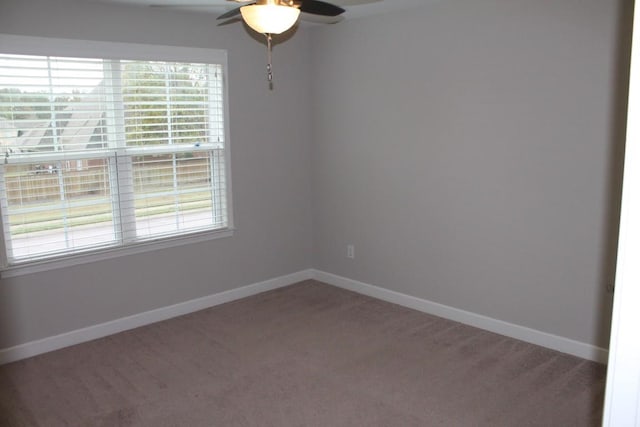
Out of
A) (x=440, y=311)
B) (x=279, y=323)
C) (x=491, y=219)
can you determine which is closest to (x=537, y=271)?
(x=491, y=219)

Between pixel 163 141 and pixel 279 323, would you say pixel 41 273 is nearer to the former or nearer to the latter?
pixel 163 141


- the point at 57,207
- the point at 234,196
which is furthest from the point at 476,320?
the point at 57,207

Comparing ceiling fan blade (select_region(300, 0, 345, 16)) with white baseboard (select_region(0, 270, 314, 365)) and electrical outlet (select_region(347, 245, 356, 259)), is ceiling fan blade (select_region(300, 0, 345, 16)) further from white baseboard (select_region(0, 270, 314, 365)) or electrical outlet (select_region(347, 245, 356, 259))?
white baseboard (select_region(0, 270, 314, 365))

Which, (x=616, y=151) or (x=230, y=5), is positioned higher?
(x=230, y=5)

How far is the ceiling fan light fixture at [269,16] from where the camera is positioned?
2158 millimetres

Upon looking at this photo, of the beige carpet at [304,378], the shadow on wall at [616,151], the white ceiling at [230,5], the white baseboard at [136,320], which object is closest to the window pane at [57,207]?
the white baseboard at [136,320]

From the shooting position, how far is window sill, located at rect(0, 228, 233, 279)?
341 cm

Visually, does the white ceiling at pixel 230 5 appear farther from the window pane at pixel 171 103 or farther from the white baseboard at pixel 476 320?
the white baseboard at pixel 476 320

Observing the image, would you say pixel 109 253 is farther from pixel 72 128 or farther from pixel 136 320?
pixel 72 128

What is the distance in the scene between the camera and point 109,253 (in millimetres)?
3783

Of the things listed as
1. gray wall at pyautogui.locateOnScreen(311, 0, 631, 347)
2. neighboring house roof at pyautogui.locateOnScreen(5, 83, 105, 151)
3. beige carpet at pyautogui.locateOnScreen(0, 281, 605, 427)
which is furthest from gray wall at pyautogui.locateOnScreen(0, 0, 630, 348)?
neighboring house roof at pyautogui.locateOnScreen(5, 83, 105, 151)

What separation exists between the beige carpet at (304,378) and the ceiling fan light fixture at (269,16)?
1.93m

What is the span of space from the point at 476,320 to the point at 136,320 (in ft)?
8.29

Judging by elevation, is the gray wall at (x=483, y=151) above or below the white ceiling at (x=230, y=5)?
below
